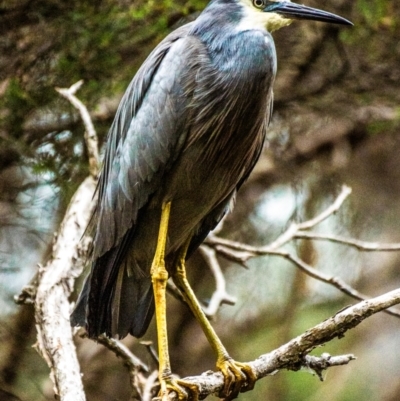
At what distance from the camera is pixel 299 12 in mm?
3586

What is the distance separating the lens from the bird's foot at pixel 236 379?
134 inches

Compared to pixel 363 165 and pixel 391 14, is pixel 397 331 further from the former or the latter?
pixel 391 14

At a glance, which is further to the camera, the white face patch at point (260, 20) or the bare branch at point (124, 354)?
the bare branch at point (124, 354)

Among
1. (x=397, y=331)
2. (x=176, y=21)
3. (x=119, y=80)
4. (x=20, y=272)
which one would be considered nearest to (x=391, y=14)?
(x=176, y=21)

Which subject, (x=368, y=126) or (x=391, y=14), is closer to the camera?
(x=391, y=14)

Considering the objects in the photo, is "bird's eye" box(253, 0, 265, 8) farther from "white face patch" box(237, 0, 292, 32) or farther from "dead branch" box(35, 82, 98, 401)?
"dead branch" box(35, 82, 98, 401)

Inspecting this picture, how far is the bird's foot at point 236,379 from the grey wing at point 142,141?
2.59 feet

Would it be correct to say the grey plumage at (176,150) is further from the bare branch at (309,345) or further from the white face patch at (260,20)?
the bare branch at (309,345)

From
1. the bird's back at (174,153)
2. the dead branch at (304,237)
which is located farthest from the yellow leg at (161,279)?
the dead branch at (304,237)

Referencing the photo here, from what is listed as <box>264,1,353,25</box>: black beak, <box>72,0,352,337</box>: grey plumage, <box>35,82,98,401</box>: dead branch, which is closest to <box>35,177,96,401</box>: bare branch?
<box>35,82,98,401</box>: dead branch

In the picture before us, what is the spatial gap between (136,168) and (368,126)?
2.66 meters

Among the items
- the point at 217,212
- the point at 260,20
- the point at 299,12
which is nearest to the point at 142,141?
the point at 217,212

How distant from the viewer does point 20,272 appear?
210 inches

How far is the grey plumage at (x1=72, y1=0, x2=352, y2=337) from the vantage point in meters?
3.52
